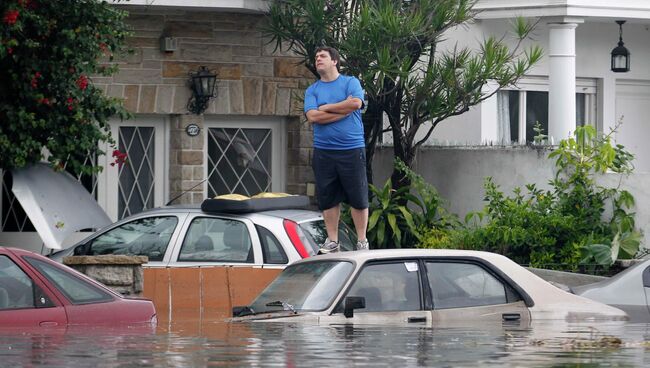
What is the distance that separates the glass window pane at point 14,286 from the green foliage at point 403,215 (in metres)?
8.08

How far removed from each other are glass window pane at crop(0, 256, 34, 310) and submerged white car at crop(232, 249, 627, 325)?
4.96 ft

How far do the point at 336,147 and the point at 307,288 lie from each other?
9.29ft

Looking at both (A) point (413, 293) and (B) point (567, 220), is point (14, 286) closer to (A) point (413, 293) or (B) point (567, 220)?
(A) point (413, 293)

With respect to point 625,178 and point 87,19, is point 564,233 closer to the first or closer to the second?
point 625,178

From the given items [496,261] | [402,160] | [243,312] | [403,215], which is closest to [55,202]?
[403,215]

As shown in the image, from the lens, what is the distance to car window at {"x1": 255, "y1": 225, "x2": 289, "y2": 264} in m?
14.0

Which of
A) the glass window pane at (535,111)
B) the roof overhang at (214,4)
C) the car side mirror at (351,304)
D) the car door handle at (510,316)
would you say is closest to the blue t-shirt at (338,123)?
the car door handle at (510,316)

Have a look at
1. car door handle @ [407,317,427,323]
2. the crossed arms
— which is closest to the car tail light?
the crossed arms

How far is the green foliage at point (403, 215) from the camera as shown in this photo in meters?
18.5

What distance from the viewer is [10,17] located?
14.8 m

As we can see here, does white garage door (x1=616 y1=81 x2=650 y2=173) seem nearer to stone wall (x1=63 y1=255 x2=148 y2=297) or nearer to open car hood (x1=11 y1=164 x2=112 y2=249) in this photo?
open car hood (x1=11 y1=164 x2=112 y2=249)

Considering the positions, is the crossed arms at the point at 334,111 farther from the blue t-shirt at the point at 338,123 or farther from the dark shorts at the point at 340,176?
the dark shorts at the point at 340,176

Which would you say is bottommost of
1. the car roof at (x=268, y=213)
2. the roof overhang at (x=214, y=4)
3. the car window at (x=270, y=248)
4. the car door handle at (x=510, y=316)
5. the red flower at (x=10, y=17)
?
the car door handle at (x=510, y=316)

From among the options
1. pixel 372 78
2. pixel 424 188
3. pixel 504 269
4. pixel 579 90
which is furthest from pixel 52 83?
pixel 579 90
